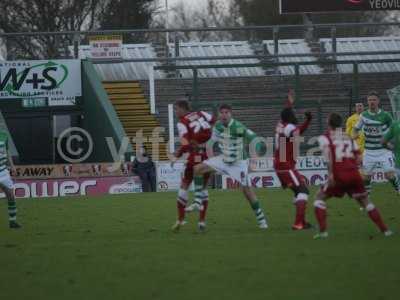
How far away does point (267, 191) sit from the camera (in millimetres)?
28672

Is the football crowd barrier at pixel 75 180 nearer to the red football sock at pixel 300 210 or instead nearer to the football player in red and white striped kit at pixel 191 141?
the football player in red and white striped kit at pixel 191 141

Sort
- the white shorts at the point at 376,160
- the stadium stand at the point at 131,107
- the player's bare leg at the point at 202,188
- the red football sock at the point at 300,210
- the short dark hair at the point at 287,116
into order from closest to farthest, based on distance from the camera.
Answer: the red football sock at the point at 300,210
the short dark hair at the point at 287,116
the player's bare leg at the point at 202,188
the white shorts at the point at 376,160
the stadium stand at the point at 131,107

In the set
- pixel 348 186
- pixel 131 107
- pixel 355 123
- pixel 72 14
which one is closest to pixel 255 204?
pixel 348 186

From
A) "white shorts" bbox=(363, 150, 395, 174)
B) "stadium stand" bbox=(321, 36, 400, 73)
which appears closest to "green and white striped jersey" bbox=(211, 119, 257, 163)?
"white shorts" bbox=(363, 150, 395, 174)

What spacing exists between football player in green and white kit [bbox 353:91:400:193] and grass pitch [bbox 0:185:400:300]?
140 cm

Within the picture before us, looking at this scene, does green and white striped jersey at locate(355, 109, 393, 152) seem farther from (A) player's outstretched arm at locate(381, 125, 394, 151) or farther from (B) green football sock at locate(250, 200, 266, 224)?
(B) green football sock at locate(250, 200, 266, 224)

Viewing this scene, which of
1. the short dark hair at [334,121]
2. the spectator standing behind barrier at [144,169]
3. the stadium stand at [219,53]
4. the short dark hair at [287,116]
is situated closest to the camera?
the short dark hair at [334,121]

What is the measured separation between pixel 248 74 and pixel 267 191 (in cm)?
1223

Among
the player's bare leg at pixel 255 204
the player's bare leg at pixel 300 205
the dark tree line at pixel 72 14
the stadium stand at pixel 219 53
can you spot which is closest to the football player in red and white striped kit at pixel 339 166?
the player's bare leg at pixel 300 205

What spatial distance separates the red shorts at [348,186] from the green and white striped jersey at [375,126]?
658 cm

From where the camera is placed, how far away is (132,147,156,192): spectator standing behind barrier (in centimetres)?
3160

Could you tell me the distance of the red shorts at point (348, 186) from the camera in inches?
586

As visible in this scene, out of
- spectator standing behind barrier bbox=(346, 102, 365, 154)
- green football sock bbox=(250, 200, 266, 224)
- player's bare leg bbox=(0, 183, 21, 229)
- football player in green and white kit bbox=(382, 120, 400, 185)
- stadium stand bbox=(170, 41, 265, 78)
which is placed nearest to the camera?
green football sock bbox=(250, 200, 266, 224)

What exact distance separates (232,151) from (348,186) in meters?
2.64
